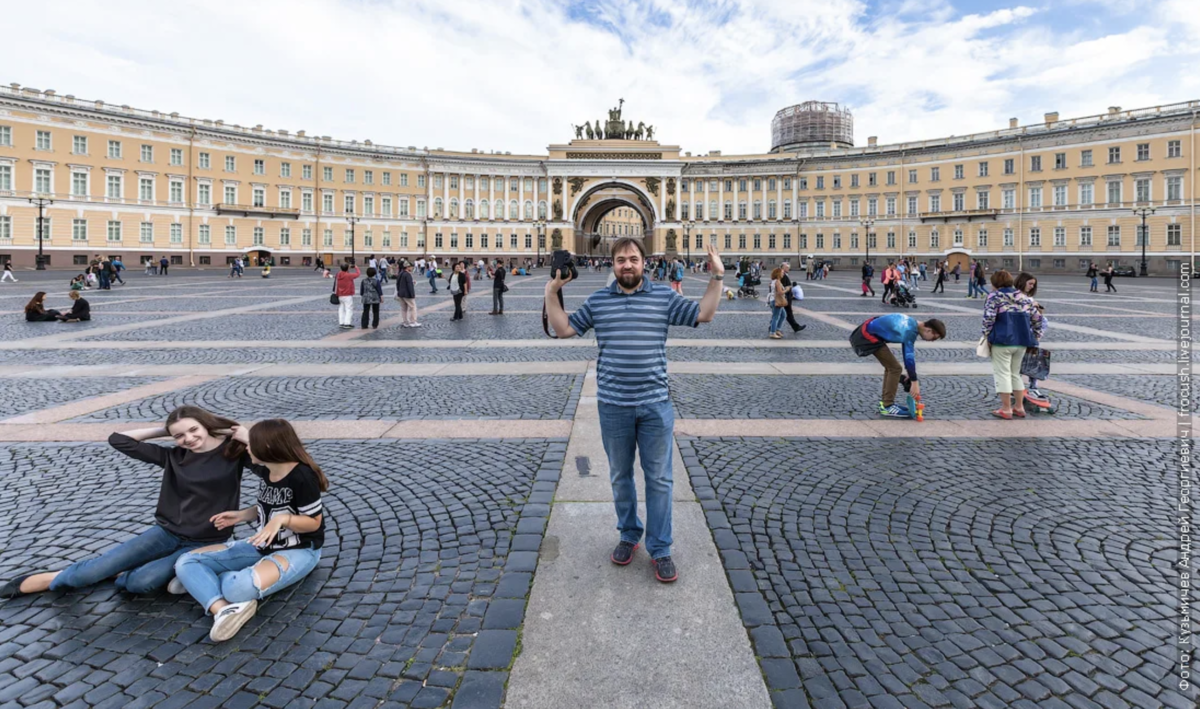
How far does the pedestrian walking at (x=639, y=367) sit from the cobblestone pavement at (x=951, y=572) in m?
0.56

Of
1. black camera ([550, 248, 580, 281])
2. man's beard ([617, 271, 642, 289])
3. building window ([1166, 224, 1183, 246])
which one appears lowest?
man's beard ([617, 271, 642, 289])

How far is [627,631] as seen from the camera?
3061 millimetres

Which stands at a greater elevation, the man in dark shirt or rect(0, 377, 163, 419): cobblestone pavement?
the man in dark shirt

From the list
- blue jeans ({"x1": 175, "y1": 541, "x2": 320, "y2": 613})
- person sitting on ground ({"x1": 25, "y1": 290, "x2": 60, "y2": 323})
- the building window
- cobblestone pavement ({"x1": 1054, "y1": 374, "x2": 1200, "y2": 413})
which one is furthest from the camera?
the building window

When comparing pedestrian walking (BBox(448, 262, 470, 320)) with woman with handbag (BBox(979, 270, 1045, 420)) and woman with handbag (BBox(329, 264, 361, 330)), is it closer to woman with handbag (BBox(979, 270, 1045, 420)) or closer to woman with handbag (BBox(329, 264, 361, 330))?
woman with handbag (BBox(329, 264, 361, 330))

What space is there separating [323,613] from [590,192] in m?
86.1

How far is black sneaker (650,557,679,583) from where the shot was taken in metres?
3.53

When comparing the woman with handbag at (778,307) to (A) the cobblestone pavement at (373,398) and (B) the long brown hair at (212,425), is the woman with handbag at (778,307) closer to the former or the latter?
(A) the cobblestone pavement at (373,398)

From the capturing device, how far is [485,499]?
477 cm

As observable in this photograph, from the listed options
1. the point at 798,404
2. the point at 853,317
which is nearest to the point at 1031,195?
the point at 853,317

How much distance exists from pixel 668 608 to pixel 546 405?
4632 mm

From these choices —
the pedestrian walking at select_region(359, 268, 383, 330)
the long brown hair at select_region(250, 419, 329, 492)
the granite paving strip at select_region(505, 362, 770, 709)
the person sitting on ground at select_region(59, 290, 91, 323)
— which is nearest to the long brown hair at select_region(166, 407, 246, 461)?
the long brown hair at select_region(250, 419, 329, 492)

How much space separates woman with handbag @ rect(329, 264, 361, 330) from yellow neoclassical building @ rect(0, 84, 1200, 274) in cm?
2816

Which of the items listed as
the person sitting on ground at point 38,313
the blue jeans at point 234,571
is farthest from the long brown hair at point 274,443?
the person sitting on ground at point 38,313
